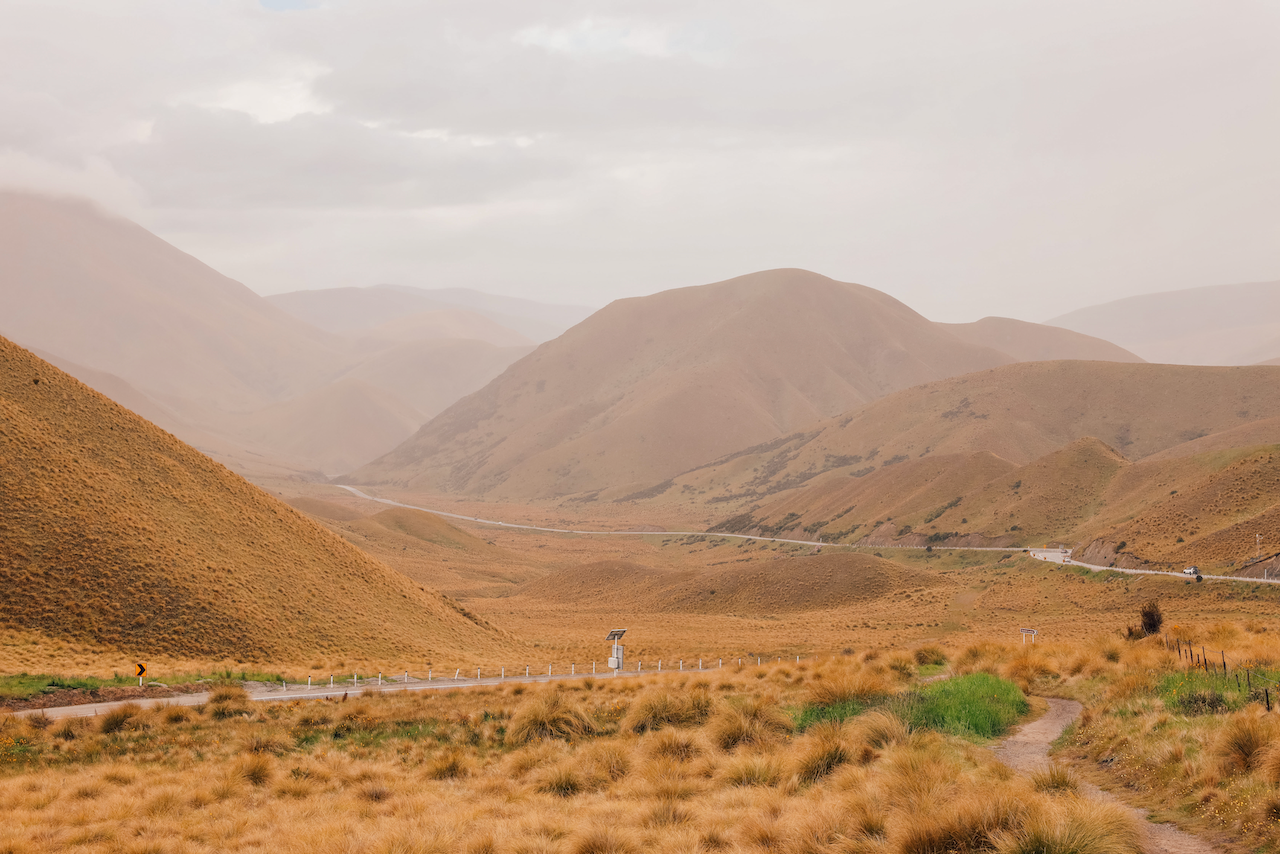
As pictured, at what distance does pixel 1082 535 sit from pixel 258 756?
62809 mm

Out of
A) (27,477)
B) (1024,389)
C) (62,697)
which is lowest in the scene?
(62,697)

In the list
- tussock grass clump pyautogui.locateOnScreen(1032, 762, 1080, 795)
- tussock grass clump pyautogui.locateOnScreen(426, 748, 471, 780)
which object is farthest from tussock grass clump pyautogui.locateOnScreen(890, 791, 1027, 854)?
tussock grass clump pyautogui.locateOnScreen(426, 748, 471, 780)

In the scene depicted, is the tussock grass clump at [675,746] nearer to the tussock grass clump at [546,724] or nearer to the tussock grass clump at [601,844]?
the tussock grass clump at [546,724]

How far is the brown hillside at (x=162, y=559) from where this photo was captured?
30.8 meters

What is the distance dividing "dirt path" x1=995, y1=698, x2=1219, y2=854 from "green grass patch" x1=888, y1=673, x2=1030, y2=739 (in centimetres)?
36

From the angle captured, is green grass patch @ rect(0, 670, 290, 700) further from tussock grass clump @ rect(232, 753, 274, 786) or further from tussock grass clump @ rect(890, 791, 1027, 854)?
tussock grass clump @ rect(890, 791, 1027, 854)

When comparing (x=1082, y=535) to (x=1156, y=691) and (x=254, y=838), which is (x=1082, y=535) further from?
(x=254, y=838)

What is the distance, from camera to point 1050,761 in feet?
37.2

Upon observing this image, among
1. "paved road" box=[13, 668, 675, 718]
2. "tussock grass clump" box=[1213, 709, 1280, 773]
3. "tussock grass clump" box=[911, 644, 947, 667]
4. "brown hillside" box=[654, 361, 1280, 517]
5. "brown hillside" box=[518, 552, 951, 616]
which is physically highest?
"brown hillside" box=[654, 361, 1280, 517]

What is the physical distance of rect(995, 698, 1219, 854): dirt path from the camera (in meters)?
7.56

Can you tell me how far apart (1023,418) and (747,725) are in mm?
135189

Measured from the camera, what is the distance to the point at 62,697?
21.6 meters

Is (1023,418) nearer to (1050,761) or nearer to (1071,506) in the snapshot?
(1071,506)

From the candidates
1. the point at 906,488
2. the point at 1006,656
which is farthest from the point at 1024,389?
the point at 1006,656
